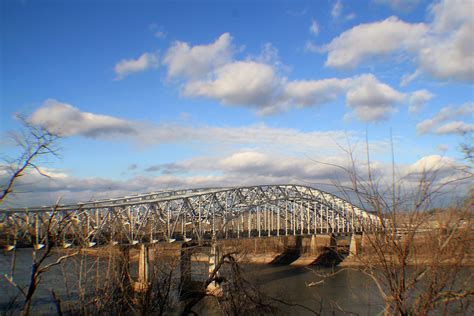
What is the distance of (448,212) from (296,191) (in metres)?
68.0

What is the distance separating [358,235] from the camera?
75562 millimetres

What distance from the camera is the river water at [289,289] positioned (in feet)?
76.4

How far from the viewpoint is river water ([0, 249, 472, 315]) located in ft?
76.4

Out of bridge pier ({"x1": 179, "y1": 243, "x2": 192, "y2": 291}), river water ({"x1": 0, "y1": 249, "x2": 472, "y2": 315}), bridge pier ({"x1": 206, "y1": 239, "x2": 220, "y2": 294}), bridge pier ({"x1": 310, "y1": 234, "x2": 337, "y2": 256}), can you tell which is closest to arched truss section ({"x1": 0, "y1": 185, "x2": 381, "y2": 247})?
bridge pier ({"x1": 310, "y1": 234, "x2": 337, "y2": 256})

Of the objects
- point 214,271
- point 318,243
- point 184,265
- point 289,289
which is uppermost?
point 214,271

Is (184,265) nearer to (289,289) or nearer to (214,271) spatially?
(214,271)

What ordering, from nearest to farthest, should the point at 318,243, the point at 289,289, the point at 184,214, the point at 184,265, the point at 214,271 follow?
1. the point at 214,271
2. the point at 184,265
3. the point at 289,289
4. the point at 184,214
5. the point at 318,243

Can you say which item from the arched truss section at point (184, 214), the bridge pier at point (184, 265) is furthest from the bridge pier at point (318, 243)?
the bridge pier at point (184, 265)

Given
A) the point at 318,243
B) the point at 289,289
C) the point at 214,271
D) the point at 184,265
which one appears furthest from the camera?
the point at 318,243

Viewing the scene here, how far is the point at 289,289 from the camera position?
132ft

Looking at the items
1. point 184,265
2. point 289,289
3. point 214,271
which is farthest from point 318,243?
point 214,271

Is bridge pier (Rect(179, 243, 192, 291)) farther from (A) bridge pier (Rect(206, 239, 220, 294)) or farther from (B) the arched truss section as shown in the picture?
(B) the arched truss section

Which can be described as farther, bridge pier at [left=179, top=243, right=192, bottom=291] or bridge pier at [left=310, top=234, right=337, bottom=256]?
bridge pier at [left=310, top=234, right=337, bottom=256]

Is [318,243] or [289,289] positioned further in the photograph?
[318,243]
